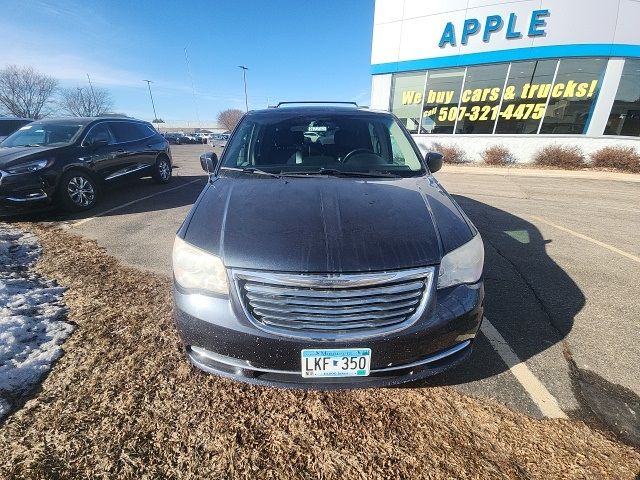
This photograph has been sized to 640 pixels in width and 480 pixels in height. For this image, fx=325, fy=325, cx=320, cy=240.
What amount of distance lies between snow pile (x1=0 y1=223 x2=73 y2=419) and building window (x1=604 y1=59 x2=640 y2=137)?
1762cm

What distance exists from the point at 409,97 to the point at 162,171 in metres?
11.9

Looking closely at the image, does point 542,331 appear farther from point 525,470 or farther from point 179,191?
point 179,191

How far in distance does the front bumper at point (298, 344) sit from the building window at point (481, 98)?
15.0 metres

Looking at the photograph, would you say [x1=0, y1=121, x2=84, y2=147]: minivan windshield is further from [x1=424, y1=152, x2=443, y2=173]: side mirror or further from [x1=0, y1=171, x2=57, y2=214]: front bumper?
[x1=424, y1=152, x2=443, y2=173]: side mirror

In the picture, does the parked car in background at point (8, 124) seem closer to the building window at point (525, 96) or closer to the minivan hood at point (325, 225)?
the minivan hood at point (325, 225)

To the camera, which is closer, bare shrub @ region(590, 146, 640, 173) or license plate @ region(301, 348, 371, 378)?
license plate @ region(301, 348, 371, 378)

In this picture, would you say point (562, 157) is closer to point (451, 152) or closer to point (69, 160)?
point (451, 152)

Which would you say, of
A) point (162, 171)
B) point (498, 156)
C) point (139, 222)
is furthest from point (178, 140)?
point (139, 222)

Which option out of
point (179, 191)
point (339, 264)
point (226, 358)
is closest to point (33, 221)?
point (179, 191)

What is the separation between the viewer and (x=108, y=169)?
674cm

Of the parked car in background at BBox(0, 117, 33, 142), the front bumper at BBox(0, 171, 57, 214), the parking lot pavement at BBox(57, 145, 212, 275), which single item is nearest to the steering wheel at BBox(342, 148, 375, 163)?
the parking lot pavement at BBox(57, 145, 212, 275)

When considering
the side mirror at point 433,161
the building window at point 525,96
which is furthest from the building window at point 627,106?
the side mirror at point 433,161

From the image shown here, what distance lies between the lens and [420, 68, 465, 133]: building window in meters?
14.4

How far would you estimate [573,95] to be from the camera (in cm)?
1282
